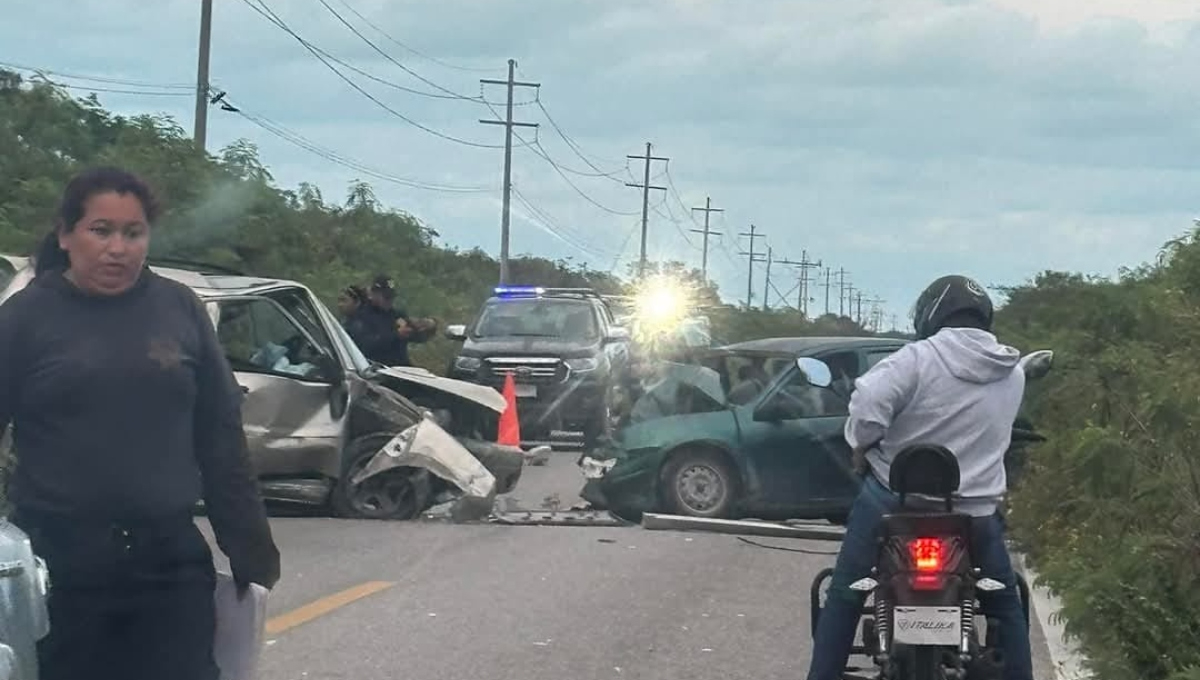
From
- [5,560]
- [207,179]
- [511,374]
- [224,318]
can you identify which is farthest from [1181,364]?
[207,179]

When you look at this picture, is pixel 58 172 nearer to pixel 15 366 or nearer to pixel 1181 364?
pixel 1181 364

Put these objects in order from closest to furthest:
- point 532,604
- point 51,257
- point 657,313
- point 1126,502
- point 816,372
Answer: point 51,257
point 816,372
point 1126,502
point 532,604
point 657,313

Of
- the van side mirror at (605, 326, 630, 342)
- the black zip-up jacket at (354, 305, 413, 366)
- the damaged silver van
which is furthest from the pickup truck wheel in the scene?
the damaged silver van

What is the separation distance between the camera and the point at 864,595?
707 centimetres

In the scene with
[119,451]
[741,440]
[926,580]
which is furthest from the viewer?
[741,440]

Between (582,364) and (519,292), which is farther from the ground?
(519,292)

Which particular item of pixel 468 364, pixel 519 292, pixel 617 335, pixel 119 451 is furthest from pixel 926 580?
pixel 519 292

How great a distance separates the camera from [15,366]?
488 cm

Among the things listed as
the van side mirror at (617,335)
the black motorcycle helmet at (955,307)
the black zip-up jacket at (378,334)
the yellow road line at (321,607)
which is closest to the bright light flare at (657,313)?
the van side mirror at (617,335)

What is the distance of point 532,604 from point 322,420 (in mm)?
4301

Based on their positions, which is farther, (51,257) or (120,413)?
(51,257)

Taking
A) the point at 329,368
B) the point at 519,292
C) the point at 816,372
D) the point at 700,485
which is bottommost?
the point at 700,485

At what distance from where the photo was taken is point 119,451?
480 cm

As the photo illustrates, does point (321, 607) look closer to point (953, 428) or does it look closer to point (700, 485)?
point (953, 428)
